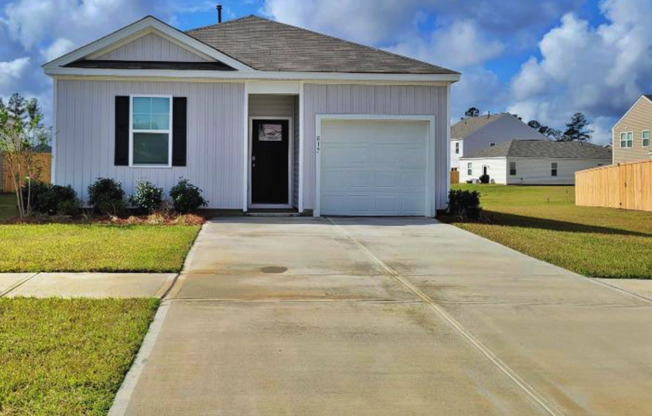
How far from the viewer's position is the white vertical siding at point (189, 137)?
553 inches

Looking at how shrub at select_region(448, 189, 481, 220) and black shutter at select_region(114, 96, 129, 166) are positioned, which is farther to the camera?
shrub at select_region(448, 189, 481, 220)

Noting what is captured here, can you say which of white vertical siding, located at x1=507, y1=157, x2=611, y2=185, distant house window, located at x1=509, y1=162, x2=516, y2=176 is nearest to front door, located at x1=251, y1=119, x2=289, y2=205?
distant house window, located at x1=509, y1=162, x2=516, y2=176

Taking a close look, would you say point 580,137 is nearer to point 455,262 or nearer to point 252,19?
point 252,19

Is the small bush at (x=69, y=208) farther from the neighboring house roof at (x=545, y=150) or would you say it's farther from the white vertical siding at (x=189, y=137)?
the neighboring house roof at (x=545, y=150)

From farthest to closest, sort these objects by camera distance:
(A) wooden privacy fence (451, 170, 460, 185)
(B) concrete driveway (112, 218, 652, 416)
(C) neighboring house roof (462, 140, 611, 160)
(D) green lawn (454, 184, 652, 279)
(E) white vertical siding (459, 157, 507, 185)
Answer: (A) wooden privacy fence (451, 170, 460, 185), (C) neighboring house roof (462, 140, 611, 160), (E) white vertical siding (459, 157, 507, 185), (D) green lawn (454, 184, 652, 279), (B) concrete driveway (112, 218, 652, 416)

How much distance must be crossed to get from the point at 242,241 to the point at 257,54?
6704 mm

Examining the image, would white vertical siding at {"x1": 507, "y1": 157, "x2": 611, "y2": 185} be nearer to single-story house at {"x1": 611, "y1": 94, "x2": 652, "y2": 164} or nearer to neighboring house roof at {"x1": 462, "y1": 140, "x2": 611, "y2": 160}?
neighboring house roof at {"x1": 462, "y1": 140, "x2": 611, "y2": 160}

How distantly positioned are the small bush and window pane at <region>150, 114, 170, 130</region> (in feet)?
7.96

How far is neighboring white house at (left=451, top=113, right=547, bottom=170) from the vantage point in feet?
218

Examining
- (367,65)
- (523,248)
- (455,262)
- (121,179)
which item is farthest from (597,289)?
(121,179)

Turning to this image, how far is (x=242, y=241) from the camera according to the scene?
34.3ft

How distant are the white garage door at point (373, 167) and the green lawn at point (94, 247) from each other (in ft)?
13.4

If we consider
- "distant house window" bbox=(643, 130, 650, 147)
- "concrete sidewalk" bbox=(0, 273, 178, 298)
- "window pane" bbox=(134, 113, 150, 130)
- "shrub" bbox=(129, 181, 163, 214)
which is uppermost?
"distant house window" bbox=(643, 130, 650, 147)

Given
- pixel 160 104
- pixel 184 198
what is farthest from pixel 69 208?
pixel 160 104
